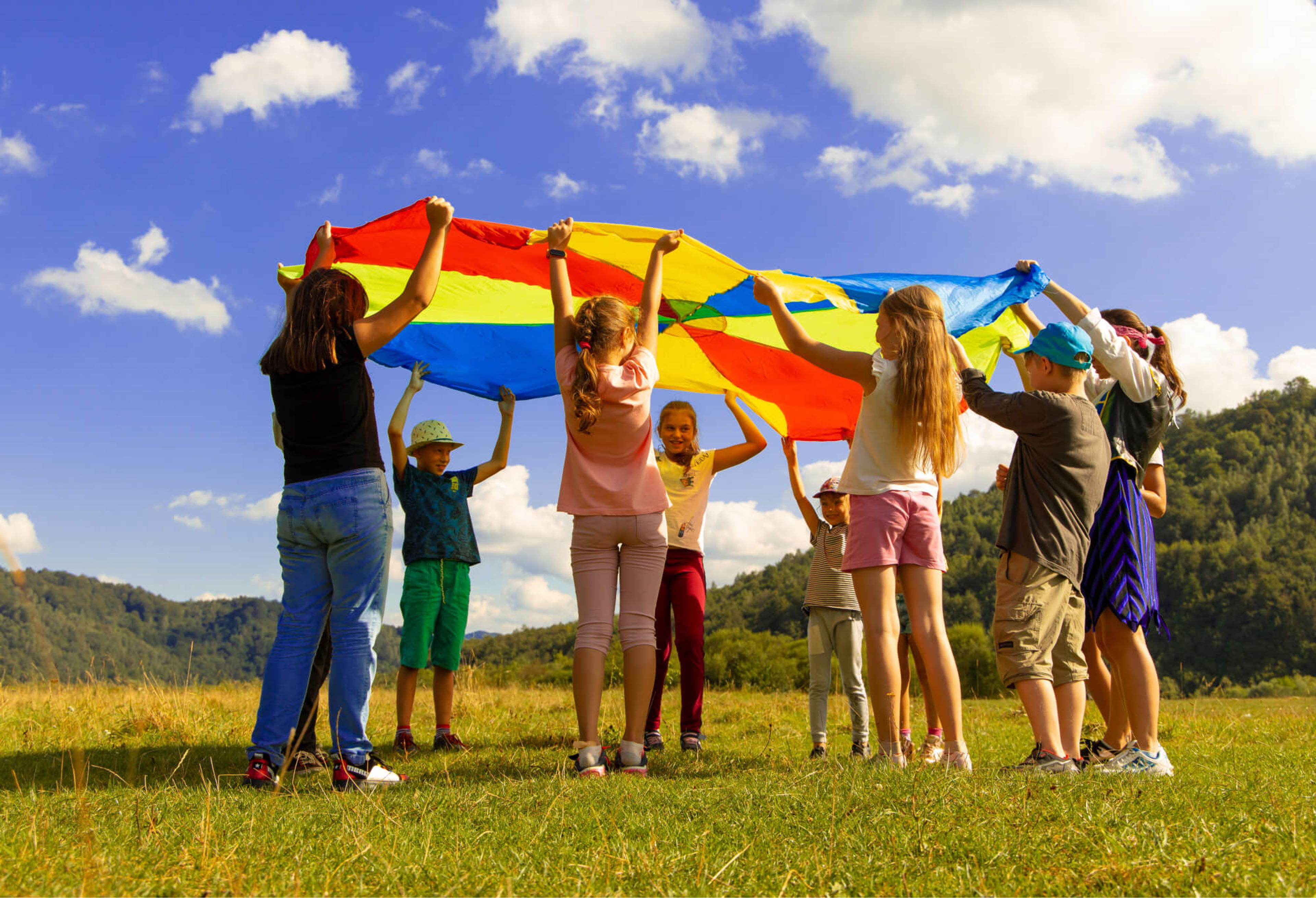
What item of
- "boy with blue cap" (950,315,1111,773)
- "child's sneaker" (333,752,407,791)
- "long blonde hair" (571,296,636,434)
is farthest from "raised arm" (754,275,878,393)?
"child's sneaker" (333,752,407,791)

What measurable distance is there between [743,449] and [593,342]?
1.75m

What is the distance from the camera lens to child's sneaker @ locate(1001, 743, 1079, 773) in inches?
117

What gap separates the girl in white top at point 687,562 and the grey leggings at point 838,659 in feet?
2.07

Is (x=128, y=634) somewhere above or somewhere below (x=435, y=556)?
below

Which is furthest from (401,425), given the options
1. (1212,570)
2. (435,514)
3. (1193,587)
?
(1212,570)

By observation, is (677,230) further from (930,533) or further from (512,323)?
(930,533)

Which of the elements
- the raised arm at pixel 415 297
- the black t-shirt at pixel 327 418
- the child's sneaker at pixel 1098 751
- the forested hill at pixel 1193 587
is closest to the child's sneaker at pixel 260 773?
the black t-shirt at pixel 327 418

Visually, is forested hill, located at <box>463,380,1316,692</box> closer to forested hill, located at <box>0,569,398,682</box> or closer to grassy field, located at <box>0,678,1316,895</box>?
forested hill, located at <box>0,569,398,682</box>

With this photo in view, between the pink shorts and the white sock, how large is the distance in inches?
42.3

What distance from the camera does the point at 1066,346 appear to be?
341 centimetres

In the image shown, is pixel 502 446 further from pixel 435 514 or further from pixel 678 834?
pixel 678 834

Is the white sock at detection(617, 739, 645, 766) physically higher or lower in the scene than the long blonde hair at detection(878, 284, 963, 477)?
lower

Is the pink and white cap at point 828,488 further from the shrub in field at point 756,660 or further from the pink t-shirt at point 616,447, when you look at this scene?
the shrub in field at point 756,660

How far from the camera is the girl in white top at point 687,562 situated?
490 cm
